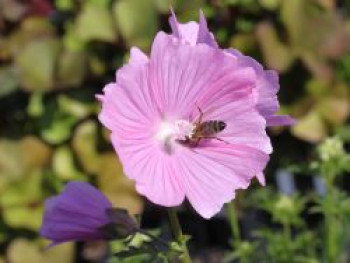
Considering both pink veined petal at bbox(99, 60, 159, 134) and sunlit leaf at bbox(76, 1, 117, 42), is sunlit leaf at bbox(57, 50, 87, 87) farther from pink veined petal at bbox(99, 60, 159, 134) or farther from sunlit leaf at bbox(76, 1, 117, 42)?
pink veined petal at bbox(99, 60, 159, 134)

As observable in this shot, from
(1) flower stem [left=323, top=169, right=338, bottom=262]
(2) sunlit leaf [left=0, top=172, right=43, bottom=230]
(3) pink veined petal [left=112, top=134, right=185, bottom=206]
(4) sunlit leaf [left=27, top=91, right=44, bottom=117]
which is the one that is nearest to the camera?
(3) pink veined petal [left=112, top=134, right=185, bottom=206]

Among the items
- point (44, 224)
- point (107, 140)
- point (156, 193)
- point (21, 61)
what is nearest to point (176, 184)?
point (156, 193)

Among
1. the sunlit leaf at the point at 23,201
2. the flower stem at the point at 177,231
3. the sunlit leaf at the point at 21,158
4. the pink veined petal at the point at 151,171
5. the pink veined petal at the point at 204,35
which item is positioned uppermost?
the pink veined petal at the point at 204,35

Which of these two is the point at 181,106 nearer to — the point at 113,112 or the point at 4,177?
the point at 113,112

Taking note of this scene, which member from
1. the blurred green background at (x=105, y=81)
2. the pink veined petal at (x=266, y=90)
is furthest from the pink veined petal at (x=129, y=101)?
the blurred green background at (x=105, y=81)

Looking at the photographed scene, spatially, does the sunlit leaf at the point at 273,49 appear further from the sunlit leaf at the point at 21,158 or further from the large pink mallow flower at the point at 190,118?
the large pink mallow flower at the point at 190,118

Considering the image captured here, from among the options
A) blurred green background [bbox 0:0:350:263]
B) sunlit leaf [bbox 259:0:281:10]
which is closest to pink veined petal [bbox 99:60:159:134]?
blurred green background [bbox 0:0:350:263]
